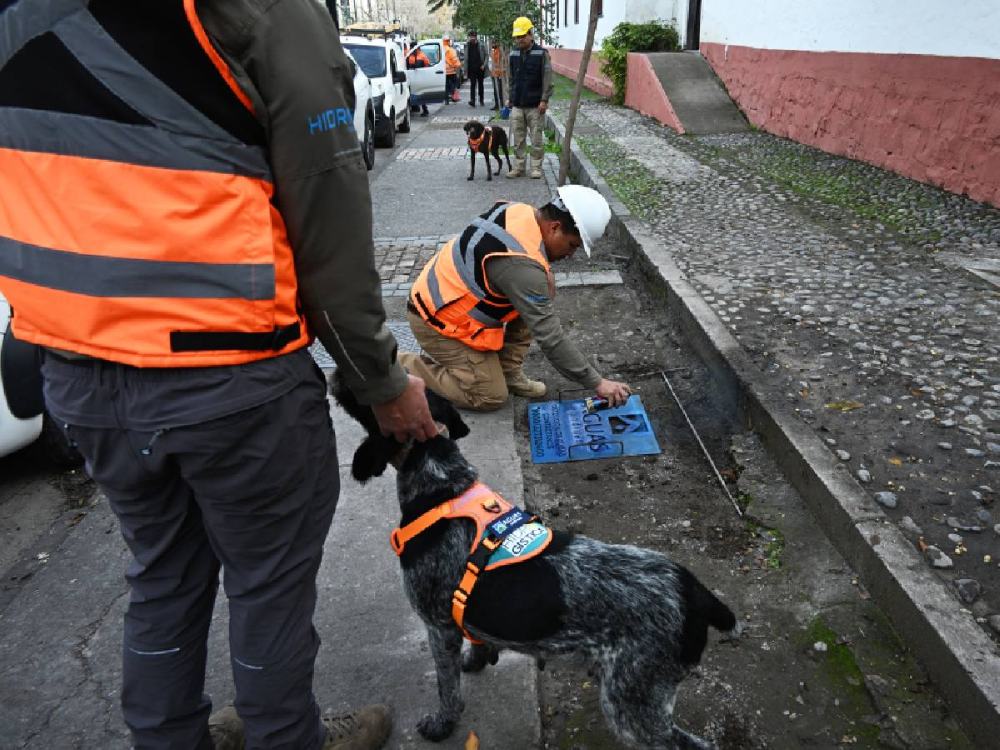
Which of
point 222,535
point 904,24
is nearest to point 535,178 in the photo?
point 904,24

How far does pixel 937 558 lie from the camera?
297cm

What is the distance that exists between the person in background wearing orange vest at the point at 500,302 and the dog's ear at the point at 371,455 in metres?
1.88

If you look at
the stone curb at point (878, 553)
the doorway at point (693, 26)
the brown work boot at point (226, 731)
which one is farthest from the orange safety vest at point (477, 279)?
the doorway at point (693, 26)

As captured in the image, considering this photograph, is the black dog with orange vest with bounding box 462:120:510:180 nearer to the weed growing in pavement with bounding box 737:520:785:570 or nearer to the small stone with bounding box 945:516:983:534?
the weed growing in pavement with bounding box 737:520:785:570

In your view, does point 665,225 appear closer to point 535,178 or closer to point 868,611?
point 535,178

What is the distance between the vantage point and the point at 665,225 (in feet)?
26.3

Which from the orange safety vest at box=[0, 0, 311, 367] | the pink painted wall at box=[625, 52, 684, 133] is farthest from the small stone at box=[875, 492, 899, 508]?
the pink painted wall at box=[625, 52, 684, 133]

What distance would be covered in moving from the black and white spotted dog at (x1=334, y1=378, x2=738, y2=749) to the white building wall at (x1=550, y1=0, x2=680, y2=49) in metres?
15.0

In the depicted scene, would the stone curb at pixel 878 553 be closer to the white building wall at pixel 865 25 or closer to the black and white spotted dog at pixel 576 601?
the black and white spotted dog at pixel 576 601

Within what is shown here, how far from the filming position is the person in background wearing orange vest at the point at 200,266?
1399 millimetres

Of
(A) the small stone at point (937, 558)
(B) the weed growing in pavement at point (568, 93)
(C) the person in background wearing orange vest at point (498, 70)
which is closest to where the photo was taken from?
(A) the small stone at point (937, 558)

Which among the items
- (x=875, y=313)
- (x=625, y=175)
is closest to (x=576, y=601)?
(x=875, y=313)

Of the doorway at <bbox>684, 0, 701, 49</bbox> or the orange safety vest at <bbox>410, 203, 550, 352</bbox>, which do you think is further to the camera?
the doorway at <bbox>684, 0, 701, 49</bbox>

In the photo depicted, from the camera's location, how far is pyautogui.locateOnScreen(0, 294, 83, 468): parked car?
12.5 ft
